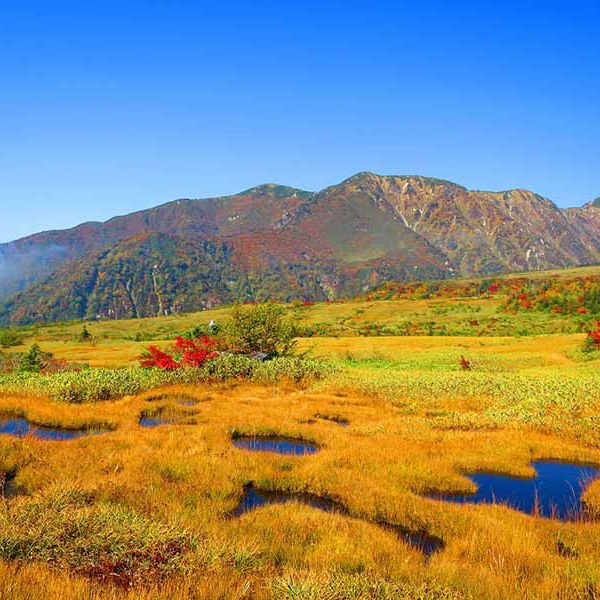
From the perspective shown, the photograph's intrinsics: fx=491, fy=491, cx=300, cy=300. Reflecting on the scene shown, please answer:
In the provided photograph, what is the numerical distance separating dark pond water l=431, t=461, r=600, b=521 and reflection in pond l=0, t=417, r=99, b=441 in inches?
560

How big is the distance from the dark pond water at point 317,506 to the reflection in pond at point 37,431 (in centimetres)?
933

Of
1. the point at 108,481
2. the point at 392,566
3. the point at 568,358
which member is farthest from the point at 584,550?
the point at 568,358

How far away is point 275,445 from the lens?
63.2ft

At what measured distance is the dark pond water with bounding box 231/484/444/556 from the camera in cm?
1079

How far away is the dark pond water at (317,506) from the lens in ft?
35.4

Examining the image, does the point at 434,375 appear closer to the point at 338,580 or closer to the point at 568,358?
the point at 568,358

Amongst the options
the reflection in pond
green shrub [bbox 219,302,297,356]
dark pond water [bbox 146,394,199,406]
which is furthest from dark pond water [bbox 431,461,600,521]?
green shrub [bbox 219,302,297,356]

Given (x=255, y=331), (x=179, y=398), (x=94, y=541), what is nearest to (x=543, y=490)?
(x=94, y=541)

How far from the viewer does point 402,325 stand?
319 ft

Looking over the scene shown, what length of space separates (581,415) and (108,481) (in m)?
20.4

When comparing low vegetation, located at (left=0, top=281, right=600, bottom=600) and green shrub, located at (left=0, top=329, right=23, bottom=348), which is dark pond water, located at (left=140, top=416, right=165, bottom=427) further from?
green shrub, located at (left=0, top=329, right=23, bottom=348)

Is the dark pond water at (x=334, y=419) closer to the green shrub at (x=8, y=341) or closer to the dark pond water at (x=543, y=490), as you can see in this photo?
the dark pond water at (x=543, y=490)

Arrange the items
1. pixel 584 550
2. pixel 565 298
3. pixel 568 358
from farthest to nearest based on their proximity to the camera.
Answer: pixel 565 298 < pixel 568 358 < pixel 584 550

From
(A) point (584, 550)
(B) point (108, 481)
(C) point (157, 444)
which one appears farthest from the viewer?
(C) point (157, 444)
